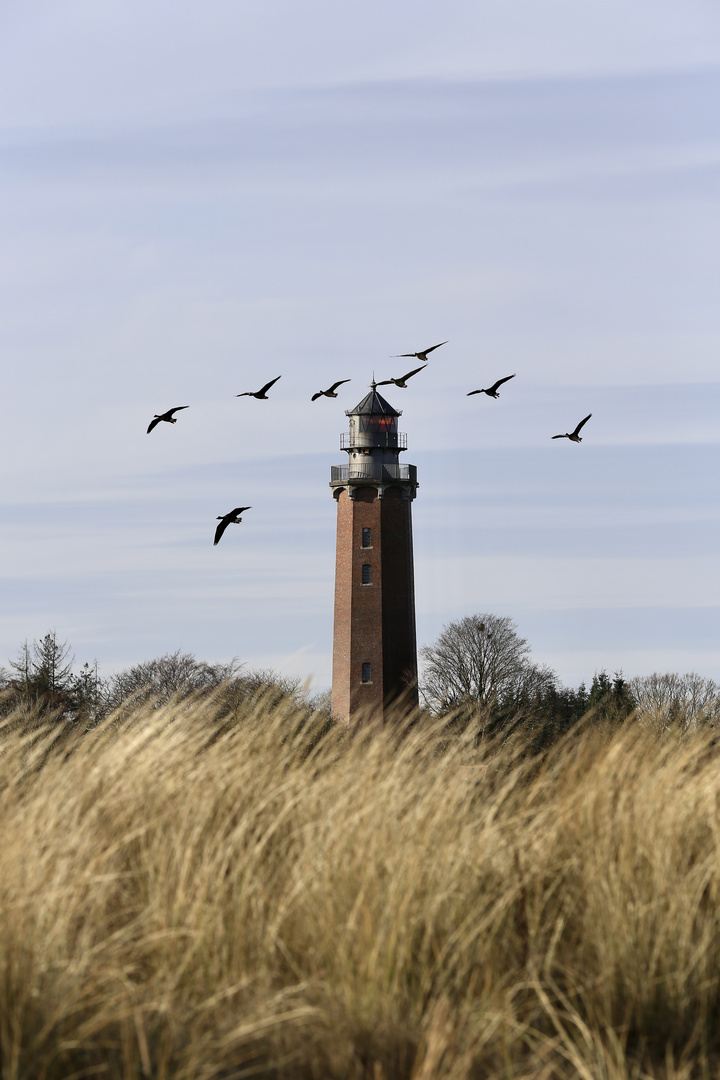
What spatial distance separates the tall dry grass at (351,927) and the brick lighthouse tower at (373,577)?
4048cm

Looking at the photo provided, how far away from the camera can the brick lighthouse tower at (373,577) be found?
48438 mm

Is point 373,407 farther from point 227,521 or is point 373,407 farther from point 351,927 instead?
point 351,927

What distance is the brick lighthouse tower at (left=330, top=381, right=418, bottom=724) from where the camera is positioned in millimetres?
48438

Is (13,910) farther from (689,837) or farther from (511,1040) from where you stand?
(689,837)

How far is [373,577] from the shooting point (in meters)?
48.8

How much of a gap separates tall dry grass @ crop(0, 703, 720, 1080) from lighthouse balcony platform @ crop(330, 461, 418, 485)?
44.0 m

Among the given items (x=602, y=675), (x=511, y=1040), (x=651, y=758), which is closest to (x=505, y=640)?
(x=602, y=675)

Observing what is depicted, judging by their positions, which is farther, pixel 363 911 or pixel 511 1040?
pixel 363 911

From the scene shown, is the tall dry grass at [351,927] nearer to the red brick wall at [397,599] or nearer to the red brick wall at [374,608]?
the red brick wall at [374,608]

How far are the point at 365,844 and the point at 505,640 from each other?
50946 mm

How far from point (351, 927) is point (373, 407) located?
48.6 m

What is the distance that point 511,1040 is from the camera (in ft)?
14.5

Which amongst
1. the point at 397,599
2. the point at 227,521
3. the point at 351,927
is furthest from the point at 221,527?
the point at 397,599

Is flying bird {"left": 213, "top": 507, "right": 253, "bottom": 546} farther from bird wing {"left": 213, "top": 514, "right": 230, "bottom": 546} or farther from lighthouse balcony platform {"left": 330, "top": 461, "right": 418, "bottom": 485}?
lighthouse balcony platform {"left": 330, "top": 461, "right": 418, "bottom": 485}
